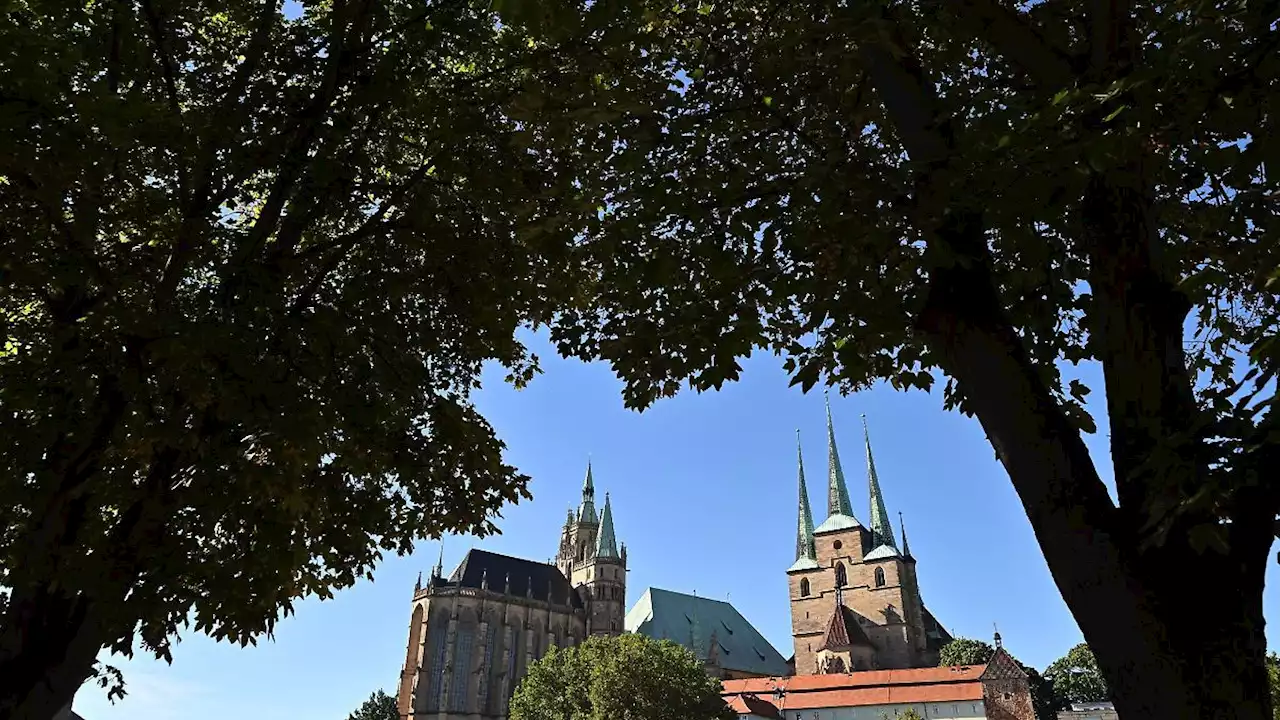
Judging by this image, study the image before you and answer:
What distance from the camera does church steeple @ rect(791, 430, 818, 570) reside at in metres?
92.0

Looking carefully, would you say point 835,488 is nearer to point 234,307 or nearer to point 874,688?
point 874,688

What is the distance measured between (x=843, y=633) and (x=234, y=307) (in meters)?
81.6

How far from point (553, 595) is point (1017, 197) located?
91.2 metres

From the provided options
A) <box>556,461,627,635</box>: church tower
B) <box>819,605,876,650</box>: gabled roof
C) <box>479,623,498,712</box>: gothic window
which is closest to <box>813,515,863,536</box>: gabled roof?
<box>819,605,876,650</box>: gabled roof

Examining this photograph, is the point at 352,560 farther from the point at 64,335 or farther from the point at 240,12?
the point at 240,12

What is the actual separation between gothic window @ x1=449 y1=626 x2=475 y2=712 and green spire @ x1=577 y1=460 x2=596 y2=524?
24.1 m

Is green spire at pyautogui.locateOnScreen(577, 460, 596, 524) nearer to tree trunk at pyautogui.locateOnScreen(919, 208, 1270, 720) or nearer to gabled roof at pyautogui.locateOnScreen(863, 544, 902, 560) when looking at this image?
gabled roof at pyautogui.locateOnScreen(863, 544, 902, 560)

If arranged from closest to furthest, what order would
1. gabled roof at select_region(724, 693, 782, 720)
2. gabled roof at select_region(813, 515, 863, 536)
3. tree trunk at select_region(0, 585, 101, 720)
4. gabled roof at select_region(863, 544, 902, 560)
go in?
tree trunk at select_region(0, 585, 101, 720) → gabled roof at select_region(724, 693, 782, 720) → gabled roof at select_region(863, 544, 902, 560) → gabled roof at select_region(813, 515, 863, 536)

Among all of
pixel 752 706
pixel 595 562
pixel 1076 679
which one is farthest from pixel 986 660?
pixel 595 562

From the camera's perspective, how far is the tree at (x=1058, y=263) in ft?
12.5

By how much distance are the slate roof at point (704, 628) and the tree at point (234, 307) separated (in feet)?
294

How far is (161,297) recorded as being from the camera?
23.9 ft

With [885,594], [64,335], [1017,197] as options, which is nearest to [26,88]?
[64,335]


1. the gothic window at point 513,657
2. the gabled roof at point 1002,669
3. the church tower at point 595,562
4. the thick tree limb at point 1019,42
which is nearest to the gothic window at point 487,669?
the gothic window at point 513,657
